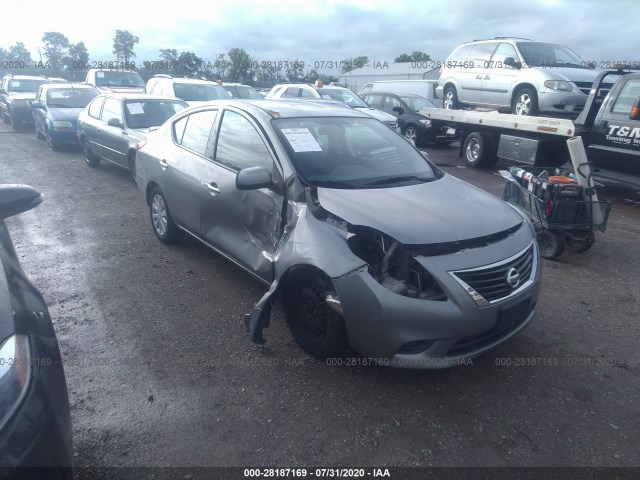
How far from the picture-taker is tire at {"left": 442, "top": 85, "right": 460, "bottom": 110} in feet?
37.5

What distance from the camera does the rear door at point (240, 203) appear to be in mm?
3625

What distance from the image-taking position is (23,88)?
1638cm

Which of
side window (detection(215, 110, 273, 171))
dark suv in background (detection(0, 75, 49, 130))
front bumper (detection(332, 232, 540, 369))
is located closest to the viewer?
front bumper (detection(332, 232, 540, 369))

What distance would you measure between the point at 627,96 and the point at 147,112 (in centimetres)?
809

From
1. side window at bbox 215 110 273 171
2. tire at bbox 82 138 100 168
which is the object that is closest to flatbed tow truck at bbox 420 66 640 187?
side window at bbox 215 110 273 171

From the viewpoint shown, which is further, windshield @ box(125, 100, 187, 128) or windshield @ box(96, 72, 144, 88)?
windshield @ box(96, 72, 144, 88)

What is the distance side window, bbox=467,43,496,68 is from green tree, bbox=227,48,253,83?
18.7 meters

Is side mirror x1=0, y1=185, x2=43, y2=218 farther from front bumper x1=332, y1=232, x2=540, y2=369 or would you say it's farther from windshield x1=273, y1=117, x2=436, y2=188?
front bumper x1=332, y1=232, x2=540, y2=369

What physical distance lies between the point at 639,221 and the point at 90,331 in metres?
7.67

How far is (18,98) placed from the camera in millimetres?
15039

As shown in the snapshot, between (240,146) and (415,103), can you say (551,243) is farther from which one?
(415,103)

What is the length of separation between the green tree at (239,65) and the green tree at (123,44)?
918 cm

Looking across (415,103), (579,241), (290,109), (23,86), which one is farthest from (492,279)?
(23,86)

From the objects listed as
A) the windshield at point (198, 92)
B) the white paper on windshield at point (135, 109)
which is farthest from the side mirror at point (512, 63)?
the white paper on windshield at point (135, 109)
